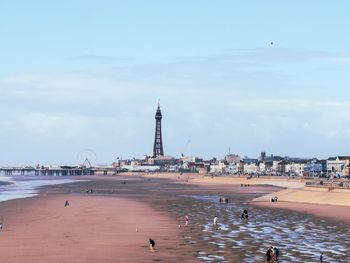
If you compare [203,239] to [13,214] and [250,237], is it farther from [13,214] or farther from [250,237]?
[13,214]

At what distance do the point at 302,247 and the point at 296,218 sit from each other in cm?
1965

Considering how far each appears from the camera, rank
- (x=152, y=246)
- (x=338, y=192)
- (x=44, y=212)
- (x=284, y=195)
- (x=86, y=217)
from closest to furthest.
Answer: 1. (x=152, y=246)
2. (x=86, y=217)
3. (x=44, y=212)
4. (x=338, y=192)
5. (x=284, y=195)

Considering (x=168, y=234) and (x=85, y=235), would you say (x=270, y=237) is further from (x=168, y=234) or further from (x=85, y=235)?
(x=85, y=235)

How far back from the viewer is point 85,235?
45.4 m

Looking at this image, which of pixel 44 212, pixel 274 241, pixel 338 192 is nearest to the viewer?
pixel 274 241

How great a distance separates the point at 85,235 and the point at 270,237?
13.3 meters

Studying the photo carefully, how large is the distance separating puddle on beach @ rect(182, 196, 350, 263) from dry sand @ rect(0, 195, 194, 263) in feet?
9.33

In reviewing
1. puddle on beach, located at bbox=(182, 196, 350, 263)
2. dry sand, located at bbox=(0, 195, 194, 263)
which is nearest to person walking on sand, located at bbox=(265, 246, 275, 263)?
puddle on beach, located at bbox=(182, 196, 350, 263)

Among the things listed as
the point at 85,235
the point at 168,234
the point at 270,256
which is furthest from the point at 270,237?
the point at 85,235

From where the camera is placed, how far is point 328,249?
3897cm

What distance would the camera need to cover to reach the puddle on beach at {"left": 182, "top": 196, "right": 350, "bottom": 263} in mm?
36344

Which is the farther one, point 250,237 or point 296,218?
point 296,218

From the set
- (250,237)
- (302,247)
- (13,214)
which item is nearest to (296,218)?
(250,237)

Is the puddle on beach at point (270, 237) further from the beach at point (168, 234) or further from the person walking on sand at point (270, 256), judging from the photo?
the person walking on sand at point (270, 256)
